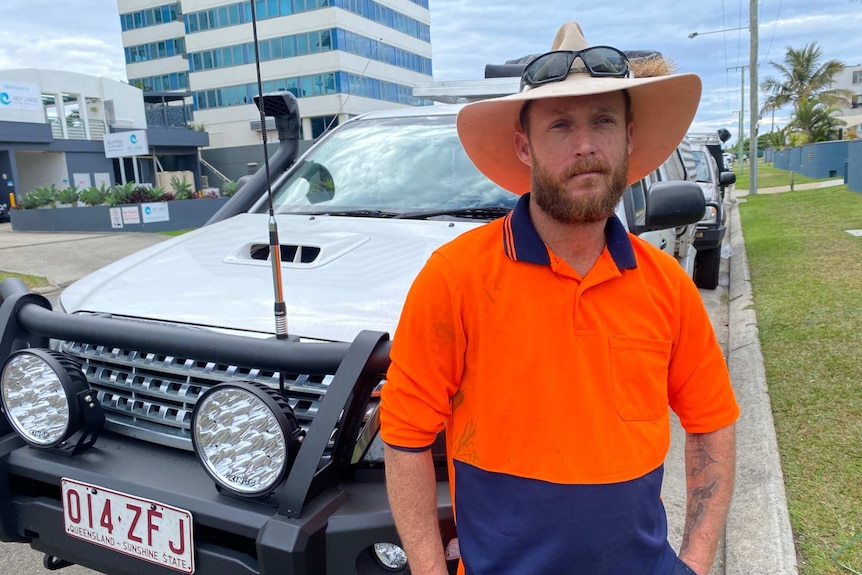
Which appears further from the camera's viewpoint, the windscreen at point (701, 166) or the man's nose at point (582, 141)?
the windscreen at point (701, 166)

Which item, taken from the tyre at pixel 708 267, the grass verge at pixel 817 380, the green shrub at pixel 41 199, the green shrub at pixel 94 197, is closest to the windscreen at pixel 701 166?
the grass verge at pixel 817 380

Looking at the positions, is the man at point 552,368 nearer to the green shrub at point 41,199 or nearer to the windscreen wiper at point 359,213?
the windscreen wiper at point 359,213

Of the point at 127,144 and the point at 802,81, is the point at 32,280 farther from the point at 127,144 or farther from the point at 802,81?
the point at 802,81

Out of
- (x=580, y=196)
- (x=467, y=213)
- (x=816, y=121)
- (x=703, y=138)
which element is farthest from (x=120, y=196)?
(x=816, y=121)

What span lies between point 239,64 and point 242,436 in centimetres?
5351

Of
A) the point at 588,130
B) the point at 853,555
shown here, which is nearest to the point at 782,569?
the point at 853,555

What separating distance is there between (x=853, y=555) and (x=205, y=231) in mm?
3158

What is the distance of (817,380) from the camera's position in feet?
15.2

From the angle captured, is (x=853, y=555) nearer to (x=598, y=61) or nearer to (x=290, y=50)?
(x=598, y=61)

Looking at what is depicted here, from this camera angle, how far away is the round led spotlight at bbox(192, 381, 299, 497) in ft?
6.07

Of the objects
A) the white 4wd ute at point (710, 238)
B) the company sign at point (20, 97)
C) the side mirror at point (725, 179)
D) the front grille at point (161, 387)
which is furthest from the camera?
the company sign at point (20, 97)

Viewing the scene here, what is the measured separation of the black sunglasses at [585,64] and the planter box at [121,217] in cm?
1985

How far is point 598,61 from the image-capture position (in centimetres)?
152

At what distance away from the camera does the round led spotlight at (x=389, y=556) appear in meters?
1.86
